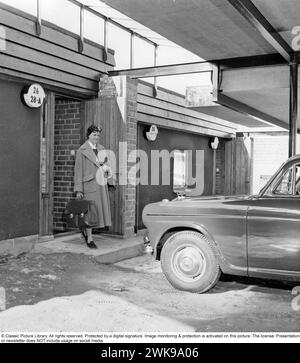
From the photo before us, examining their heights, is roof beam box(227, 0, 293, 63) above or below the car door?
above

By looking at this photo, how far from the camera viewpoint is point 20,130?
6879 millimetres

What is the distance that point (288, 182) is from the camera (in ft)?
15.8

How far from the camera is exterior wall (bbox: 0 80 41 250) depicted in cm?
662

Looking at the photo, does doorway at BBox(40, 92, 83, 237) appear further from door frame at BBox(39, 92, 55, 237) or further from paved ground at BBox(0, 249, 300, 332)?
paved ground at BBox(0, 249, 300, 332)

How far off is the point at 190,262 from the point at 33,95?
141 inches

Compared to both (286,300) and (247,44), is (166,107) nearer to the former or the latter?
(247,44)

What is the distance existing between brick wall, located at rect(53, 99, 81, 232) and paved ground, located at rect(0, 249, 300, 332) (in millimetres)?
2166

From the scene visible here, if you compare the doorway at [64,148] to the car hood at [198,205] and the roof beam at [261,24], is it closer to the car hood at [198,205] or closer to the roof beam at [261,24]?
the car hood at [198,205]

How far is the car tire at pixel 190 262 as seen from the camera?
505 centimetres

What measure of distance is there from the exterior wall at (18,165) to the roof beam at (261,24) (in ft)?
11.5

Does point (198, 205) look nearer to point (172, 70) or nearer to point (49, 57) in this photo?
point (172, 70)
